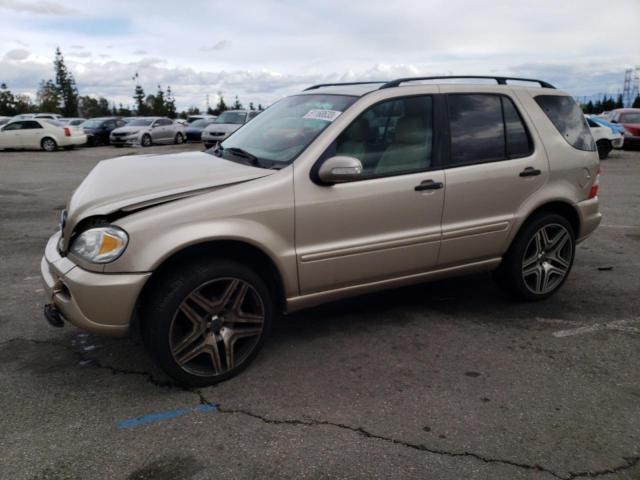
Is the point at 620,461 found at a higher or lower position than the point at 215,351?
lower

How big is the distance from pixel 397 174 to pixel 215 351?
1660 millimetres

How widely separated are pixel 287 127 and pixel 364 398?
6.46 ft

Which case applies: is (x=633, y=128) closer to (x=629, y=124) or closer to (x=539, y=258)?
(x=629, y=124)

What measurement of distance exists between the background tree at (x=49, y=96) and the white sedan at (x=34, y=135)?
43.2m

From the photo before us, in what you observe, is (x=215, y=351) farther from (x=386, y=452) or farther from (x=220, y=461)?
(x=386, y=452)

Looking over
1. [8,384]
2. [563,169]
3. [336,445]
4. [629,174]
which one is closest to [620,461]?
[336,445]

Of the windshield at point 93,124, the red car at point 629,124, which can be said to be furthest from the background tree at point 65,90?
the red car at point 629,124

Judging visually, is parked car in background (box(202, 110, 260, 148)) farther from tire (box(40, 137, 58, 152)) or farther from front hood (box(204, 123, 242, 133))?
tire (box(40, 137, 58, 152))

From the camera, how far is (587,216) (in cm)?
471

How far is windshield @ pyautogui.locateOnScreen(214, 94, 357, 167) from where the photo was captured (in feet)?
12.1

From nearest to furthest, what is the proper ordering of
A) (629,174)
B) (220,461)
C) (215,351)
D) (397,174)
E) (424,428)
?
(220,461), (424,428), (215,351), (397,174), (629,174)

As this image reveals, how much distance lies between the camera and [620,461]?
264 cm

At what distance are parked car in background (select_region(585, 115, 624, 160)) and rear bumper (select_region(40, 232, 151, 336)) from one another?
17.4 meters

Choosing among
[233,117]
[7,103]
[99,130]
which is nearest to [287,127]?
[233,117]
